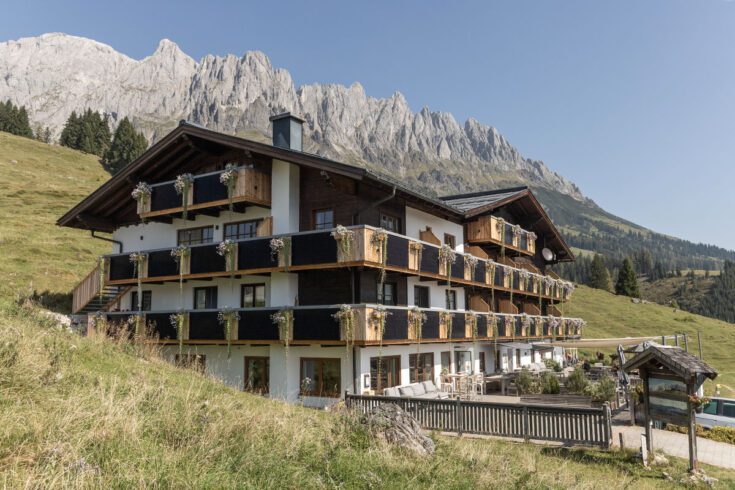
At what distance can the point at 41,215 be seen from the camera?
50.9 m

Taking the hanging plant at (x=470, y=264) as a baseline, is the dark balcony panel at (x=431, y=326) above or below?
below

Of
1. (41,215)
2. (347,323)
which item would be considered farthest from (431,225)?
(41,215)

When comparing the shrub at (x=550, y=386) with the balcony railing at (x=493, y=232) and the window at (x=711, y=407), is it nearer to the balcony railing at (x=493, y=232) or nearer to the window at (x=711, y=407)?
the window at (x=711, y=407)

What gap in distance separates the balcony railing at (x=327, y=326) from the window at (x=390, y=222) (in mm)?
3930

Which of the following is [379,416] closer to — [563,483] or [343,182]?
[563,483]

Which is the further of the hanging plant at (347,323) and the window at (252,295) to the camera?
the window at (252,295)

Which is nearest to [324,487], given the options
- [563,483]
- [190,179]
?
[563,483]

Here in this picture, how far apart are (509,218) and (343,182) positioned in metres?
18.1

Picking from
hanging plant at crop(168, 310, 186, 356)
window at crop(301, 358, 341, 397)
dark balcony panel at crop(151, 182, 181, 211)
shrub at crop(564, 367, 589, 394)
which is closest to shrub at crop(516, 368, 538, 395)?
shrub at crop(564, 367, 589, 394)

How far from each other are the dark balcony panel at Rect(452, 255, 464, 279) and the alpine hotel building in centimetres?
11

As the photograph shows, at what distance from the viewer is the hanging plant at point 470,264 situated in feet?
91.5

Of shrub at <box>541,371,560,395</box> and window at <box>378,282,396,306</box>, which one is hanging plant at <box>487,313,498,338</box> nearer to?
shrub at <box>541,371,560,395</box>

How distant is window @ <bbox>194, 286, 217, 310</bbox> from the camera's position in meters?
26.4

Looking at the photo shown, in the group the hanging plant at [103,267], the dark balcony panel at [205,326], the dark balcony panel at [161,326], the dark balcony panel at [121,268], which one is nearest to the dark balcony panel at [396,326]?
the dark balcony panel at [205,326]
